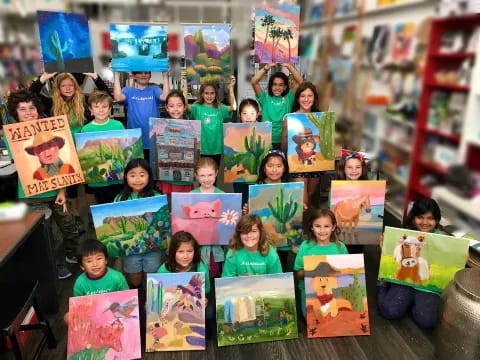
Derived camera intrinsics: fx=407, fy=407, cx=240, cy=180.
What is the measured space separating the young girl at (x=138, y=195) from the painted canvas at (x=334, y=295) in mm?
899

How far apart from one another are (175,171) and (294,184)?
828mm

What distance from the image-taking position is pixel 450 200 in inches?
67.1

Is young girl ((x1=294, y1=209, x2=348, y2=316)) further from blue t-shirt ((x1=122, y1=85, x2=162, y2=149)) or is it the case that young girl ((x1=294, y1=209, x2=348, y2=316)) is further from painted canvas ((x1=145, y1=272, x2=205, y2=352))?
blue t-shirt ((x1=122, y1=85, x2=162, y2=149))

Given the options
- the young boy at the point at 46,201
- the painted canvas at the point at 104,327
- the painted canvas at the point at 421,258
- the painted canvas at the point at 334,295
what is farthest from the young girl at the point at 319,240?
the young boy at the point at 46,201

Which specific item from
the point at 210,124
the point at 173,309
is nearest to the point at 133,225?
the point at 173,309

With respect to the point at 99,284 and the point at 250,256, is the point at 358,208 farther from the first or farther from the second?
the point at 99,284

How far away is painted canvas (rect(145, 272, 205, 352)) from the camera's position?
79.5 inches

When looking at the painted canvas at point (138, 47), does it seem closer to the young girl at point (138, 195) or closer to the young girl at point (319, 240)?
the young girl at point (138, 195)

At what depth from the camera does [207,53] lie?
2.84 meters

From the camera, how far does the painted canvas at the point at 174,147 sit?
2.68m

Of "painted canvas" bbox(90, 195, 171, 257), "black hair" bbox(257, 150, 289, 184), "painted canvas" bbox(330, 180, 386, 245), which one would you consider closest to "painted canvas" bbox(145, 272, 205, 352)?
"painted canvas" bbox(90, 195, 171, 257)

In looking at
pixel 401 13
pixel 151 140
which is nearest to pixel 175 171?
pixel 151 140

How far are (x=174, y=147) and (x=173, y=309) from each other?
1.10 metres

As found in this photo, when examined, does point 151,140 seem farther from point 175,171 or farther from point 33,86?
point 33,86
